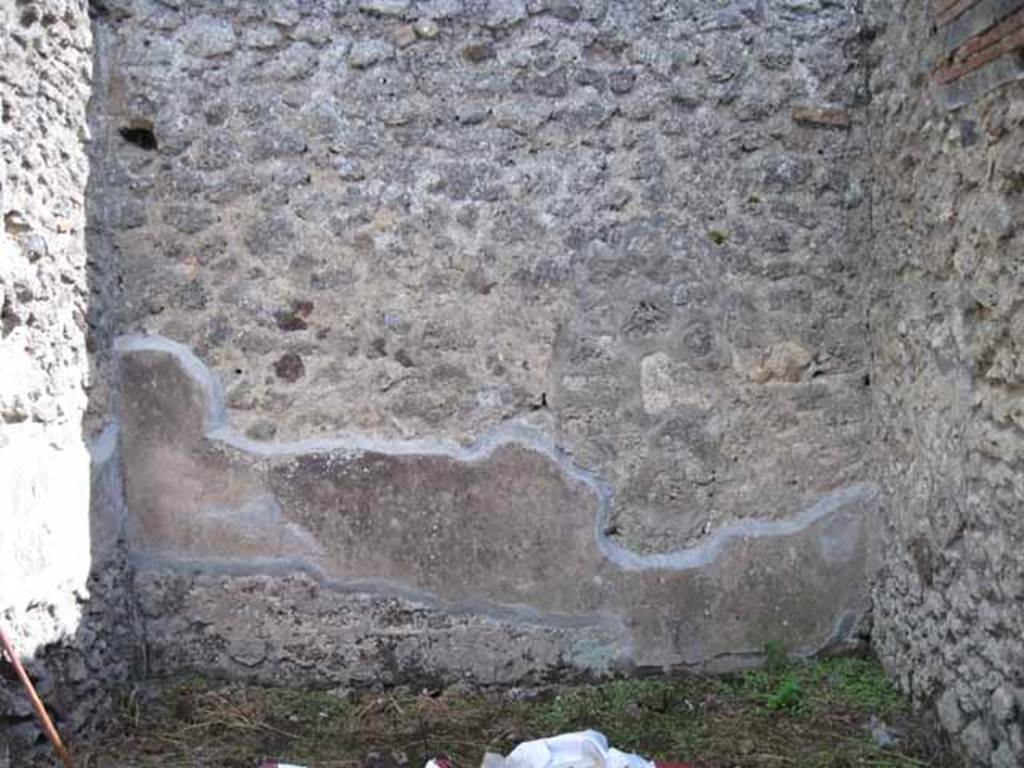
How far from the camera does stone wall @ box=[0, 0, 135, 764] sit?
2973mm

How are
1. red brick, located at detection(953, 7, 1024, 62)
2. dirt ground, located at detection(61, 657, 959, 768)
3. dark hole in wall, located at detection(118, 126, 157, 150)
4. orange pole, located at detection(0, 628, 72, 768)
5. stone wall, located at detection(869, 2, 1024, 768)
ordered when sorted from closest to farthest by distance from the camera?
Result: 1. red brick, located at detection(953, 7, 1024, 62)
2. stone wall, located at detection(869, 2, 1024, 768)
3. orange pole, located at detection(0, 628, 72, 768)
4. dirt ground, located at detection(61, 657, 959, 768)
5. dark hole in wall, located at detection(118, 126, 157, 150)

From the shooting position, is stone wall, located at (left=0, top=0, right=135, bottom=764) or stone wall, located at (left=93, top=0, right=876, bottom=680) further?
stone wall, located at (left=93, top=0, right=876, bottom=680)

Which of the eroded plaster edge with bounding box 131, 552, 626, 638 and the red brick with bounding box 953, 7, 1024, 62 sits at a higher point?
the red brick with bounding box 953, 7, 1024, 62

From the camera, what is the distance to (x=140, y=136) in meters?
3.66

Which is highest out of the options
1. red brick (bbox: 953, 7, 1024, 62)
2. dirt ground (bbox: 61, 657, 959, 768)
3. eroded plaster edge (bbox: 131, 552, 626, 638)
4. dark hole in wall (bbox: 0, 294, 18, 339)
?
red brick (bbox: 953, 7, 1024, 62)

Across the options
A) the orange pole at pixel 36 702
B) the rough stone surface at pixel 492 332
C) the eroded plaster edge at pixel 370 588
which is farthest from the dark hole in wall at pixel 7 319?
the eroded plaster edge at pixel 370 588

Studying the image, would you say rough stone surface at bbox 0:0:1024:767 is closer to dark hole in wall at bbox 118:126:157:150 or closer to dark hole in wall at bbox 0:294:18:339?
dark hole in wall at bbox 118:126:157:150

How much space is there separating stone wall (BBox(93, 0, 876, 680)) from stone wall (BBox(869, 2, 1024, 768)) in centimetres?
28

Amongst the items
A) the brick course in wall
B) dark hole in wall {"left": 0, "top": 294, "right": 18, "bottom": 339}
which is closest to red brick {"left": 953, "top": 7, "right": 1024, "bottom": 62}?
the brick course in wall

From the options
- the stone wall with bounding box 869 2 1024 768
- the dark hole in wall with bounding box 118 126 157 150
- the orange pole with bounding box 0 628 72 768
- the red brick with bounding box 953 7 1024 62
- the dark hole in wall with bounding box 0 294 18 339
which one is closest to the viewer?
the red brick with bounding box 953 7 1024 62

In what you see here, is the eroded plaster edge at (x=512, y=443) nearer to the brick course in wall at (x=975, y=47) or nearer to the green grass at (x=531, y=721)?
the green grass at (x=531, y=721)

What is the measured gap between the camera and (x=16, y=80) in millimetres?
3008

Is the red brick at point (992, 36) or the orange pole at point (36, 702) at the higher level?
the red brick at point (992, 36)

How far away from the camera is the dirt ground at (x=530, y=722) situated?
10.6 ft
